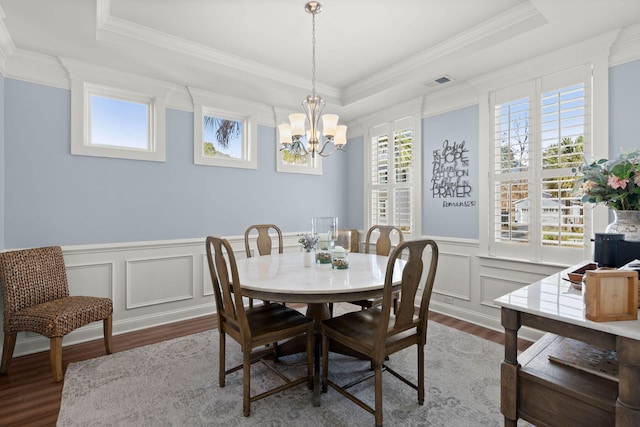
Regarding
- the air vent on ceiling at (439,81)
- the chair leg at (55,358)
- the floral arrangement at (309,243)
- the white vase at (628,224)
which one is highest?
the air vent on ceiling at (439,81)

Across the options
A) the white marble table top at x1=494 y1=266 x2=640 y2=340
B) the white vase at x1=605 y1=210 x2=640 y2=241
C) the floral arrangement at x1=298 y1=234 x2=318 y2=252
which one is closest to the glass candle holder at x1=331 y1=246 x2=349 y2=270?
the floral arrangement at x1=298 y1=234 x2=318 y2=252

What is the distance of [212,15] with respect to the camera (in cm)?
258

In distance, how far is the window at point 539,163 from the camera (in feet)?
9.05

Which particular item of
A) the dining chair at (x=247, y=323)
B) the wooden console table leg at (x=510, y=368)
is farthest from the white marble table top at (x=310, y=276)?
the wooden console table leg at (x=510, y=368)

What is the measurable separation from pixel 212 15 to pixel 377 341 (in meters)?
2.70

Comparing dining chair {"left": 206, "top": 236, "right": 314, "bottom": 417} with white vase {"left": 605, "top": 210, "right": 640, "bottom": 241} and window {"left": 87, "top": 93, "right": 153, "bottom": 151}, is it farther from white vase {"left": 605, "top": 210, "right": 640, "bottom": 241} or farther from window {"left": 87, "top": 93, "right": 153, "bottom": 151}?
window {"left": 87, "top": 93, "right": 153, "bottom": 151}

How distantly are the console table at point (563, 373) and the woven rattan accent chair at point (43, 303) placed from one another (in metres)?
2.87

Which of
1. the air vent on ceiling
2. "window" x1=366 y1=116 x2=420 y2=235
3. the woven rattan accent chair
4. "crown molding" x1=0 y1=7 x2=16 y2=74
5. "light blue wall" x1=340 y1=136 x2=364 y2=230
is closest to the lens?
the woven rattan accent chair

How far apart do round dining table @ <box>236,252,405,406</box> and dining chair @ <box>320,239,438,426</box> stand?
0.52 feet

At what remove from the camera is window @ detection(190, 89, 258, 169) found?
3.73 metres

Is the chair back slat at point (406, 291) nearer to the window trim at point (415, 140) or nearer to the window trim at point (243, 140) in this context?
the window trim at point (415, 140)

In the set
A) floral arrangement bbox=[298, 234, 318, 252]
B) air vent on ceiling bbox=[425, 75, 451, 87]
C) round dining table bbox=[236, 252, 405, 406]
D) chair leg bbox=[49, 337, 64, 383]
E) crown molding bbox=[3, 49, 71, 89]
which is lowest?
chair leg bbox=[49, 337, 64, 383]

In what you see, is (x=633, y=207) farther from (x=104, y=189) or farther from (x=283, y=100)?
(x=104, y=189)

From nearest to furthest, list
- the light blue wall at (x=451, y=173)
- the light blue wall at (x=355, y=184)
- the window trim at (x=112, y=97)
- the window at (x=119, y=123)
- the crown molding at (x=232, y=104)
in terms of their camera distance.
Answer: the window trim at (x=112, y=97) < the window at (x=119, y=123) < the light blue wall at (x=451, y=173) < the crown molding at (x=232, y=104) < the light blue wall at (x=355, y=184)
